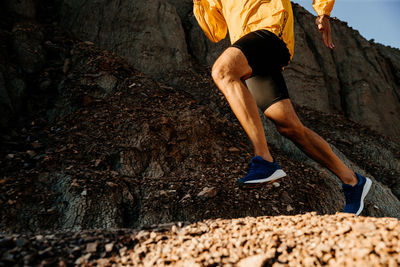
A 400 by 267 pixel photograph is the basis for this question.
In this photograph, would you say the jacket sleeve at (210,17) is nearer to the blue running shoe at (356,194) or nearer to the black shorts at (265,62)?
the black shorts at (265,62)

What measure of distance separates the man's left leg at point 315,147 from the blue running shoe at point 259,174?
1.43 ft

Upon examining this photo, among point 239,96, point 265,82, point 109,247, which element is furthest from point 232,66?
point 109,247

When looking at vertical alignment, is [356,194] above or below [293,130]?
below

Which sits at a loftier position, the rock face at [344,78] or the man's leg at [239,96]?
the rock face at [344,78]

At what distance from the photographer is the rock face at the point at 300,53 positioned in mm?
6734

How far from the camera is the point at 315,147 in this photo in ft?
8.34

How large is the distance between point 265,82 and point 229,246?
1507 mm

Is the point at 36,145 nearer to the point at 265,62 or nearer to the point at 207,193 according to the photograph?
the point at 207,193

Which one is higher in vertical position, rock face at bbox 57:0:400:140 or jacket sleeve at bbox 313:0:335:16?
rock face at bbox 57:0:400:140

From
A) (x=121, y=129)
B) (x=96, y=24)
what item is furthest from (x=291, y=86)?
(x=121, y=129)

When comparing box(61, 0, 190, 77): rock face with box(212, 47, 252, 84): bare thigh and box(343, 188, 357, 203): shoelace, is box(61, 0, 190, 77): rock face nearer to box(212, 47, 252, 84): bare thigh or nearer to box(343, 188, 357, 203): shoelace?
box(212, 47, 252, 84): bare thigh

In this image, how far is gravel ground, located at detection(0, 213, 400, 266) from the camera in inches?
53.7

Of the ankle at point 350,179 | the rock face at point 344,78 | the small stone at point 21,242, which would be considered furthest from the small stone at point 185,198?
the rock face at point 344,78

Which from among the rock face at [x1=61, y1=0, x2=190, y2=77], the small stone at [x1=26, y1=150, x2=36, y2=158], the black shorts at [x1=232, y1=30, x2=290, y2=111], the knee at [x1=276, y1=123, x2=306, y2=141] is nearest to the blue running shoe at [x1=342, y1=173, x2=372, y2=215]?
the knee at [x1=276, y1=123, x2=306, y2=141]
